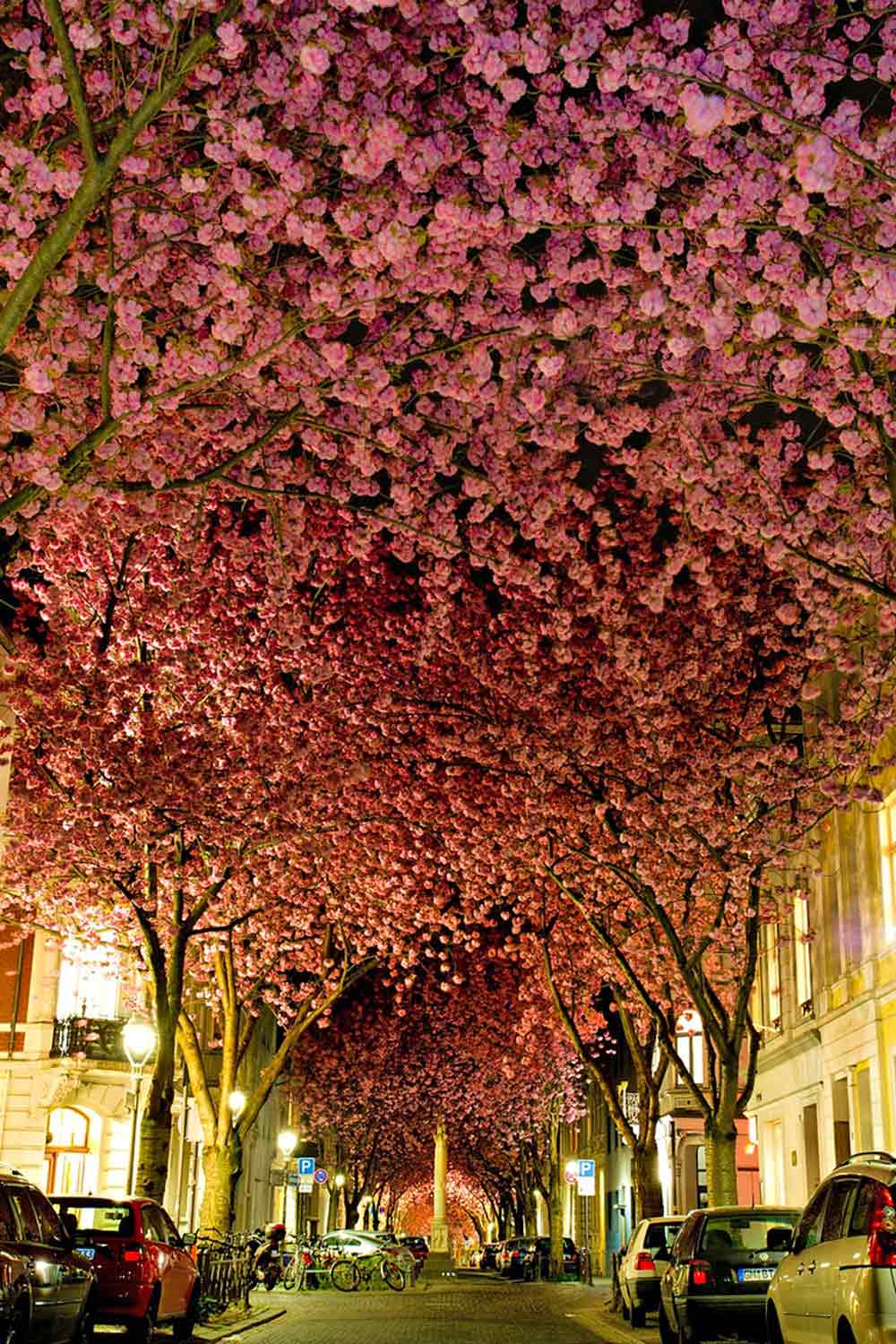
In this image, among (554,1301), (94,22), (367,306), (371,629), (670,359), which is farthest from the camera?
(554,1301)

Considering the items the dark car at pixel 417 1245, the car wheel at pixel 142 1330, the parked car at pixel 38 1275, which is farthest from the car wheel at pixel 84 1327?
the dark car at pixel 417 1245

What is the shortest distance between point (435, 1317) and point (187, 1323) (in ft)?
32.3

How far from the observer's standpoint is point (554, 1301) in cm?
3434

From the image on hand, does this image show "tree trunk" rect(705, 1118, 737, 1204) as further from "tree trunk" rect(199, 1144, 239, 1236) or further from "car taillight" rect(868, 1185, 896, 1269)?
"car taillight" rect(868, 1185, 896, 1269)

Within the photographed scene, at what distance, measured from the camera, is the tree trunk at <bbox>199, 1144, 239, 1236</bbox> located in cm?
2948

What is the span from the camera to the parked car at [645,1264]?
23.6m

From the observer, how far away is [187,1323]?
19578 mm

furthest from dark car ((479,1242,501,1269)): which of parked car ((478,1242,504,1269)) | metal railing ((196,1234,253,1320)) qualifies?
metal railing ((196,1234,253,1320))

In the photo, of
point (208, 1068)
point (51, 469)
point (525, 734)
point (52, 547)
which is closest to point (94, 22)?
point (51, 469)

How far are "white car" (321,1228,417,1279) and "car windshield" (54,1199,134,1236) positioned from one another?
89.7 feet

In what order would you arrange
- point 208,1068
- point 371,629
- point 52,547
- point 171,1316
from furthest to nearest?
point 208,1068 → point 371,629 → point 52,547 → point 171,1316

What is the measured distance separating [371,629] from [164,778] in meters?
5.02

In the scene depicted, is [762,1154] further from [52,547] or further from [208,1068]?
[52,547]

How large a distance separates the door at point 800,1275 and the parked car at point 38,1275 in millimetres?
5703
